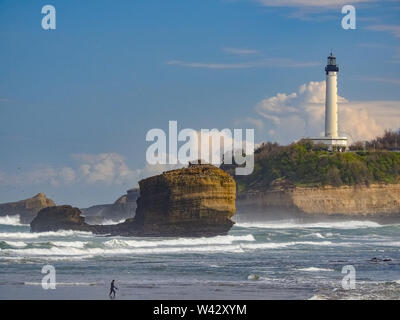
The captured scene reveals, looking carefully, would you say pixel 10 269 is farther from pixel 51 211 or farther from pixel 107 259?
pixel 51 211

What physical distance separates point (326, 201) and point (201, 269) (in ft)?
237

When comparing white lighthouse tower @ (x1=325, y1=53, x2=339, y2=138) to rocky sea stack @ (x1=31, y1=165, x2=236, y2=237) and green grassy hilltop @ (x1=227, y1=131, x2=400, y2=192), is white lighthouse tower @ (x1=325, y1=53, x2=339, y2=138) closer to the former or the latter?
green grassy hilltop @ (x1=227, y1=131, x2=400, y2=192)

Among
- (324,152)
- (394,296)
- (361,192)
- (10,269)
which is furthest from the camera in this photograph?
(324,152)

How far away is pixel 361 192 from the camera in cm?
11375

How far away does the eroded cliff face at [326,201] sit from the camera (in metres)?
110

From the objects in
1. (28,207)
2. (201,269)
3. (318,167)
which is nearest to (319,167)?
(318,167)

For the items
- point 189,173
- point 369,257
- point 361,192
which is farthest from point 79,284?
point 361,192

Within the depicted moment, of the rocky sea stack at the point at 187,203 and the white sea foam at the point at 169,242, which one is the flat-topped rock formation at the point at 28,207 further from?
the white sea foam at the point at 169,242

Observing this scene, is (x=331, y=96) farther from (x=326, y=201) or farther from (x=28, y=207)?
(x=28, y=207)
